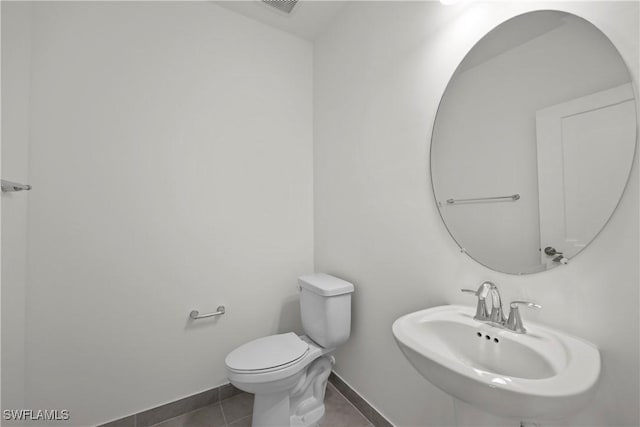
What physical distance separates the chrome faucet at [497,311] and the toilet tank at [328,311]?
28.1 inches

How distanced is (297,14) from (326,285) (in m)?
1.78

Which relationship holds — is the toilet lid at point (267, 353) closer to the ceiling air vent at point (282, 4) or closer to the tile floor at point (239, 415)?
the tile floor at point (239, 415)

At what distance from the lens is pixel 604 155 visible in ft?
2.40

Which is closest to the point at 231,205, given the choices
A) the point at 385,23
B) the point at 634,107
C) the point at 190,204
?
the point at 190,204

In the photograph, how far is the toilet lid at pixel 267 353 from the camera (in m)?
1.26

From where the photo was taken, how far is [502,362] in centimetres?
84

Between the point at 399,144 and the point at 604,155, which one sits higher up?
the point at 399,144

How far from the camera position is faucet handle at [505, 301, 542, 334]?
2.71ft

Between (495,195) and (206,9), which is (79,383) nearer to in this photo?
(495,195)

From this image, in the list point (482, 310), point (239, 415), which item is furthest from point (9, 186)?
point (482, 310)

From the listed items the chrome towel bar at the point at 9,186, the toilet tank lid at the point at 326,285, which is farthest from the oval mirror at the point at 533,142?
the chrome towel bar at the point at 9,186

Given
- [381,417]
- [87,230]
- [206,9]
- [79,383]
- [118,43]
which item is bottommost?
[381,417]

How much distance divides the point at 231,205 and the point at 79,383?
117 cm

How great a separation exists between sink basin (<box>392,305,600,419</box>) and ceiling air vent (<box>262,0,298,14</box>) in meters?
1.93
